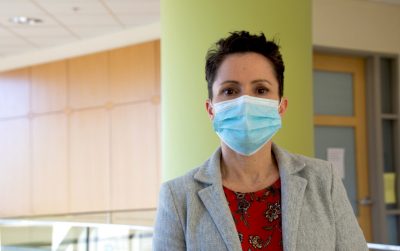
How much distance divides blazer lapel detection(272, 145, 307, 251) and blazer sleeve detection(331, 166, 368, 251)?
0.10 m

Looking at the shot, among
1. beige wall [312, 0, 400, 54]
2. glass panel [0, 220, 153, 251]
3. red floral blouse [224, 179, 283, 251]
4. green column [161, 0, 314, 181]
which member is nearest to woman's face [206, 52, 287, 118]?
red floral blouse [224, 179, 283, 251]

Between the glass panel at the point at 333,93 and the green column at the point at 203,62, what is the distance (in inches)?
75.6

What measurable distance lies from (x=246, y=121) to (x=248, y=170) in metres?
0.15

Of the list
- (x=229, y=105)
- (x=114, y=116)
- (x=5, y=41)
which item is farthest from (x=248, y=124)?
(x=5, y=41)

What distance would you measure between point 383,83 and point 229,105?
409 cm

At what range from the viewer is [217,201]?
1.35 meters

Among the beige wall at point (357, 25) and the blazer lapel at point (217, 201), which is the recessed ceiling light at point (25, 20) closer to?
the beige wall at point (357, 25)

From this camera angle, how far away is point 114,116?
7.45m

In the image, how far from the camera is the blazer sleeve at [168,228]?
1326mm

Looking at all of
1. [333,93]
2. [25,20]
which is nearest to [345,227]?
[333,93]

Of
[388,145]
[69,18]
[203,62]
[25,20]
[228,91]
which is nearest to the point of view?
[228,91]

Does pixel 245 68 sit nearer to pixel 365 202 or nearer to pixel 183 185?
pixel 183 185

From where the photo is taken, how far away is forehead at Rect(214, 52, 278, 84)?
1377 millimetres

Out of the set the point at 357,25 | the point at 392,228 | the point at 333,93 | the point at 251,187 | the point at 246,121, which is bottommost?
the point at 392,228
